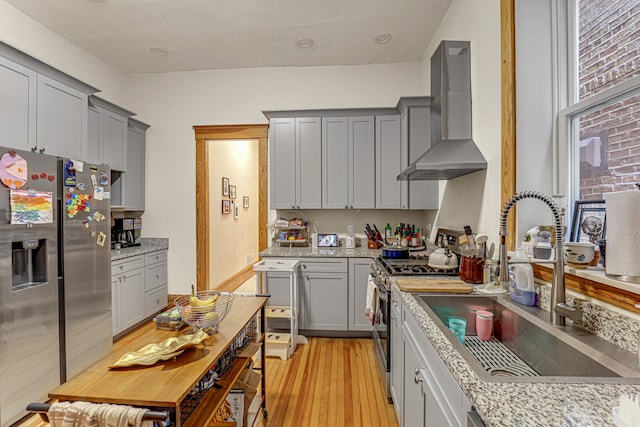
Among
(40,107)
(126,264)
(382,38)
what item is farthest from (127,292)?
(382,38)

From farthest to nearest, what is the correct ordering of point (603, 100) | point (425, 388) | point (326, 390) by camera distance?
point (326, 390) < point (603, 100) < point (425, 388)

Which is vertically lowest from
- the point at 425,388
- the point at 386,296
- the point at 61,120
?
the point at 425,388

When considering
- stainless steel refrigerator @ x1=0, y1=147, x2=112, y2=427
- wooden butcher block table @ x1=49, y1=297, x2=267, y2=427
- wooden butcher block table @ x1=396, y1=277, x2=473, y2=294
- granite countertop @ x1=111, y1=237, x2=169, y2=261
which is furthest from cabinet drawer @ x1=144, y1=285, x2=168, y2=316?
wooden butcher block table @ x1=396, y1=277, x2=473, y2=294

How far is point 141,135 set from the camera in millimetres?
3936

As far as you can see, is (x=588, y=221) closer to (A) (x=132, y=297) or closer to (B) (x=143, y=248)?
(A) (x=132, y=297)

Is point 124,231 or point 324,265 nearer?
point 324,265

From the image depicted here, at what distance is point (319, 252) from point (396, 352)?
1.57 m

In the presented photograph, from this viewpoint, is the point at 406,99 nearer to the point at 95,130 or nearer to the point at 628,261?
the point at 628,261

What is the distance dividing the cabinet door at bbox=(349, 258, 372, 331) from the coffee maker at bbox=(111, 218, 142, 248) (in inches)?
111

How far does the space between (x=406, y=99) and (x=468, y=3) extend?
3.34ft

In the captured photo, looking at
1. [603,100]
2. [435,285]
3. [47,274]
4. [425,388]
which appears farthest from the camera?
[47,274]

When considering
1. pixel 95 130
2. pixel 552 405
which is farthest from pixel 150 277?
pixel 552 405

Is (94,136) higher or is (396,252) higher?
(94,136)

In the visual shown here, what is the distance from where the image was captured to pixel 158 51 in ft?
11.3
